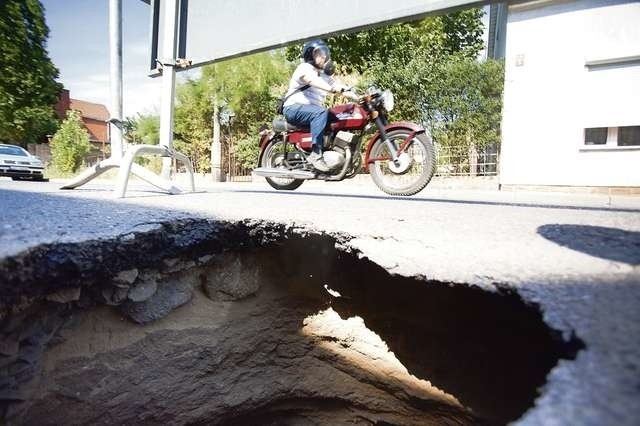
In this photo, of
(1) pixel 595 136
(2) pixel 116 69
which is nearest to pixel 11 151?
(2) pixel 116 69

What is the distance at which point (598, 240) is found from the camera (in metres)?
1.24

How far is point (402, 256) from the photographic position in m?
1.32

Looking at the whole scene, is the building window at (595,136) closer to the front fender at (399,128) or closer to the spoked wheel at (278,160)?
the front fender at (399,128)

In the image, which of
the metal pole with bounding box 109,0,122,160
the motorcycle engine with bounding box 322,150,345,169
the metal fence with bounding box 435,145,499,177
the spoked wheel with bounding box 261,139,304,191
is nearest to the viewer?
the metal pole with bounding box 109,0,122,160

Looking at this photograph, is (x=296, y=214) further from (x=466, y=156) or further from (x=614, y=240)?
(x=466, y=156)

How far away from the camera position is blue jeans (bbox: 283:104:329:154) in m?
3.41

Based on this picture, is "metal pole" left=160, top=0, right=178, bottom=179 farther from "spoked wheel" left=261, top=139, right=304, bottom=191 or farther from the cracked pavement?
the cracked pavement

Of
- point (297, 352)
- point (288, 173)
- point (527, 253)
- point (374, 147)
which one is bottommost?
point (297, 352)

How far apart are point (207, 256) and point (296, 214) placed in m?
0.47

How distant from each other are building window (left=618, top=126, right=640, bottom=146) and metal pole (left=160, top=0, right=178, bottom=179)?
25.0 ft

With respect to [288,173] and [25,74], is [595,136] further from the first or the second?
[25,74]

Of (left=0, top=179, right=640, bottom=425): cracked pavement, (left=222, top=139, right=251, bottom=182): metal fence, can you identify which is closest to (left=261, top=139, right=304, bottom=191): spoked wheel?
(left=0, top=179, right=640, bottom=425): cracked pavement

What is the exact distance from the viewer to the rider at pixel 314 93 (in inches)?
135

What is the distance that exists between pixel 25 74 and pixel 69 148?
31.0 feet
